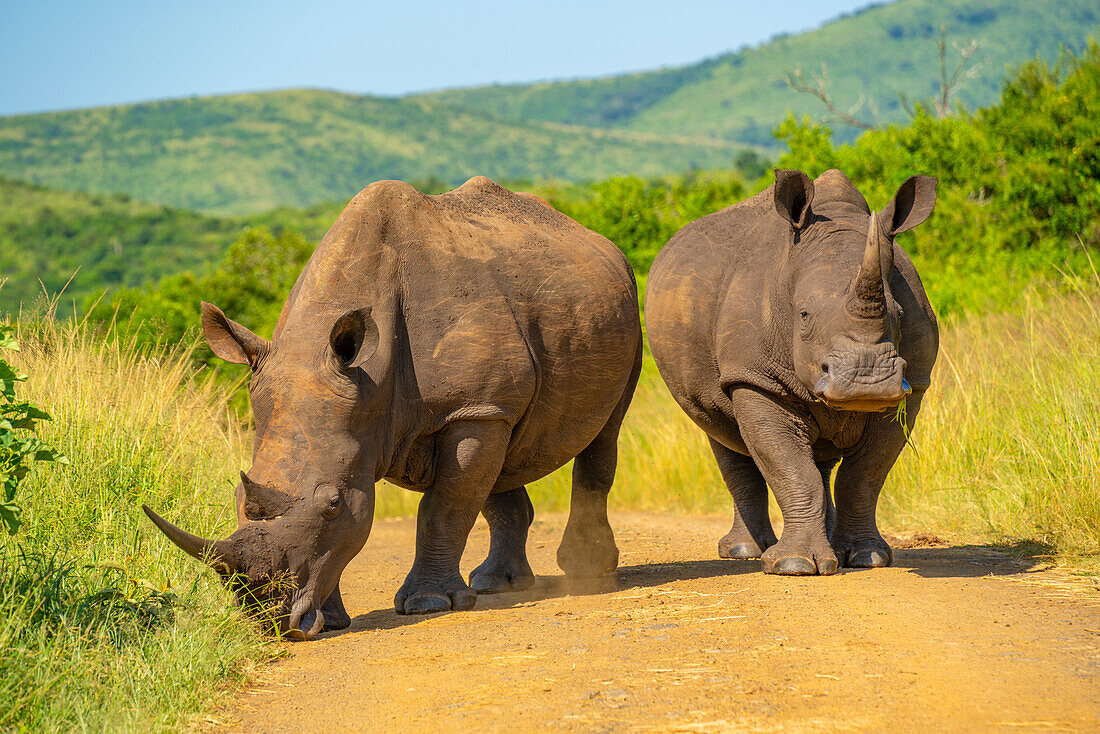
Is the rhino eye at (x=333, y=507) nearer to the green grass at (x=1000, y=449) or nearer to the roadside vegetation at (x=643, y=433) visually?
the roadside vegetation at (x=643, y=433)

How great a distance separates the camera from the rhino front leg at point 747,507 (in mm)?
8211

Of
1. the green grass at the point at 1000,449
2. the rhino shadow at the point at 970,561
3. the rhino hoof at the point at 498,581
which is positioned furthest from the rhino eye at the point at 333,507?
the green grass at the point at 1000,449

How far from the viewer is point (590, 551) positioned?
7.85 metres

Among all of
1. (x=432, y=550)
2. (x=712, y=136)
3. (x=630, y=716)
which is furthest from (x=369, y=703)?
(x=712, y=136)

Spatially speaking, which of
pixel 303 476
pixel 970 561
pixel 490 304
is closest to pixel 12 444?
pixel 303 476

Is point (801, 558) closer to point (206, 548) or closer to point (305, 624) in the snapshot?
point (305, 624)

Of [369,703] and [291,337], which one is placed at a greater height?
[291,337]

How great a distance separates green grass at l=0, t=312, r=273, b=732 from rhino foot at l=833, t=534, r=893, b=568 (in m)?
3.46

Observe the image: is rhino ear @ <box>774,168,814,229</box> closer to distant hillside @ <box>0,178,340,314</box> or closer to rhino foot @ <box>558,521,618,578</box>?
rhino foot @ <box>558,521,618,578</box>

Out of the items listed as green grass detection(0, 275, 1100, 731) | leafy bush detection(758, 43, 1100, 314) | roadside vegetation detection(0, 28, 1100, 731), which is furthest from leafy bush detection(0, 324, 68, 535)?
leafy bush detection(758, 43, 1100, 314)

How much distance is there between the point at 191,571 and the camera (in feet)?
21.0

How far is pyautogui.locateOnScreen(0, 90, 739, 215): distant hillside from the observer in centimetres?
14512

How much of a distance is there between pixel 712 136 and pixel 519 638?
193009mm

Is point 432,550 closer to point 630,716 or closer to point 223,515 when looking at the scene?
point 223,515
